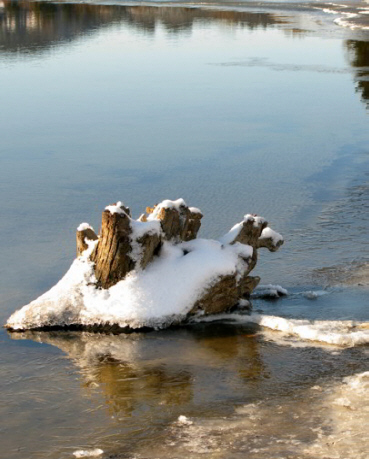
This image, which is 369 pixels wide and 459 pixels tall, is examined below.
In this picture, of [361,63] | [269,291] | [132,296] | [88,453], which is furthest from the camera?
[361,63]

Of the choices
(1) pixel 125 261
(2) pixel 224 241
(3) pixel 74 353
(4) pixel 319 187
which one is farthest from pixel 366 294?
(4) pixel 319 187

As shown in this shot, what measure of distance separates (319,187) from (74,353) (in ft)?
18.1

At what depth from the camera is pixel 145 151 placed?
12.7 m

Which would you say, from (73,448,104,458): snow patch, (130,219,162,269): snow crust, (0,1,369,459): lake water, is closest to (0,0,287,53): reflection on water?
(0,1,369,459): lake water

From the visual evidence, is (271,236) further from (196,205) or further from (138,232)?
(196,205)

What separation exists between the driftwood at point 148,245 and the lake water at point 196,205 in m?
0.29

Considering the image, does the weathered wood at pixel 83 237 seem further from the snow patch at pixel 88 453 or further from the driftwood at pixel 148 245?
the snow patch at pixel 88 453

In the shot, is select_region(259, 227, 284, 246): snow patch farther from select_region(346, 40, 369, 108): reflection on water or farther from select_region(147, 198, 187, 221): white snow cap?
select_region(346, 40, 369, 108): reflection on water

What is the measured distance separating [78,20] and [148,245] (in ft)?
92.1

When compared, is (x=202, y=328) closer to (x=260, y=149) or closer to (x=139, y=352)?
(x=139, y=352)

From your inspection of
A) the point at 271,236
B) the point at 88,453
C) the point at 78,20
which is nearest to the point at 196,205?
the point at 271,236

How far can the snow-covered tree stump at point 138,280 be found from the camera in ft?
21.7

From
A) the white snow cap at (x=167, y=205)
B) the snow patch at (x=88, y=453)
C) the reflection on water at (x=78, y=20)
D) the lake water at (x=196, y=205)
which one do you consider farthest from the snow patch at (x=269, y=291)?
the reflection on water at (x=78, y=20)

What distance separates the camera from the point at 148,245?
22.0 ft
